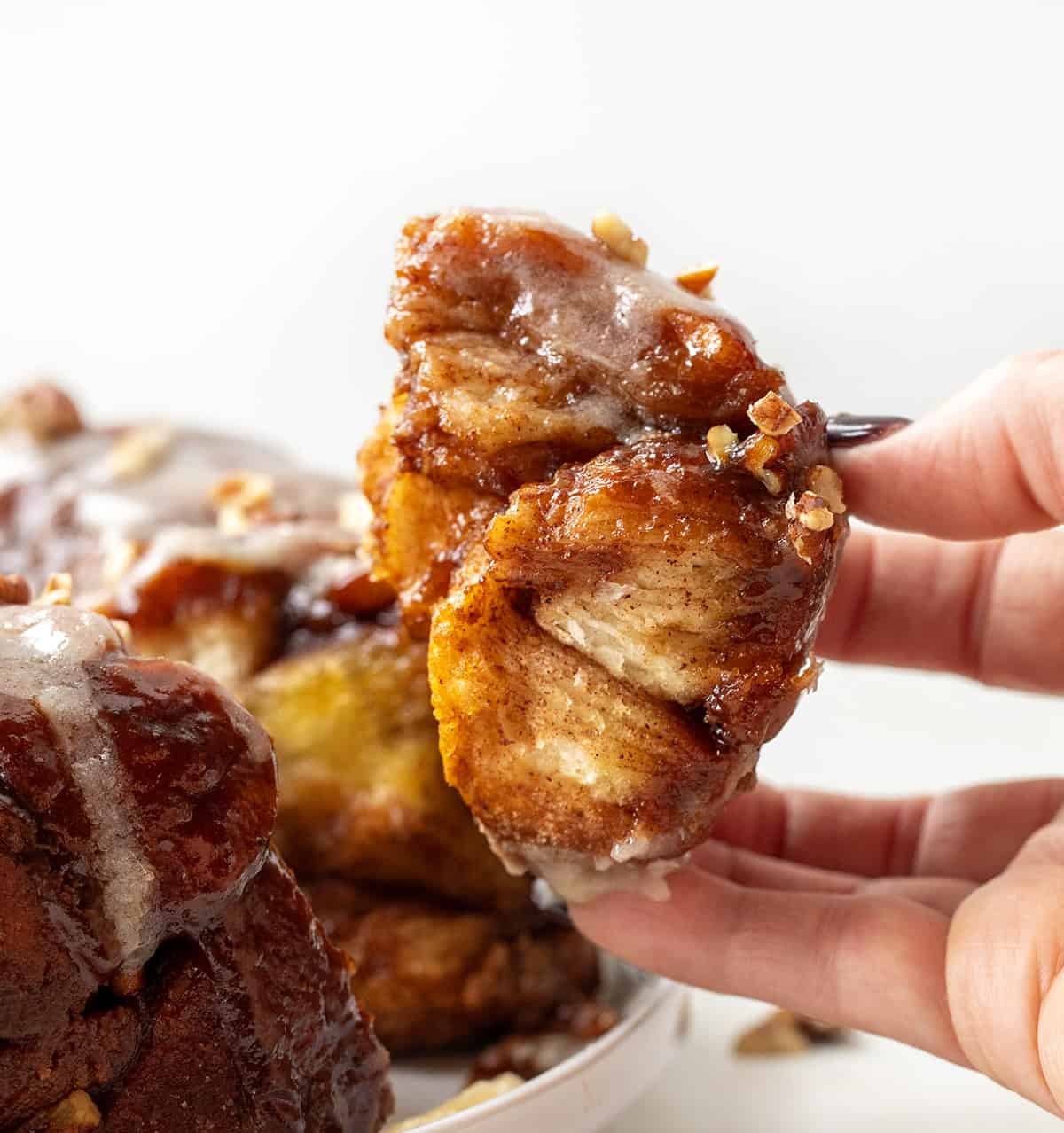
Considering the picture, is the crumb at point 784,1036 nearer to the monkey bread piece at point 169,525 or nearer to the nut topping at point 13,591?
the monkey bread piece at point 169,525

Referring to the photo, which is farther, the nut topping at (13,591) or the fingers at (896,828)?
the fingers at (896,828)

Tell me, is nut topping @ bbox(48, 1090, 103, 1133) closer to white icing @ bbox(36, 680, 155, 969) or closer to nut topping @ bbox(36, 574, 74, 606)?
white icing @ bbox(36, 680, 155, 969)

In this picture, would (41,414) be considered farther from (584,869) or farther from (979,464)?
(979,464)

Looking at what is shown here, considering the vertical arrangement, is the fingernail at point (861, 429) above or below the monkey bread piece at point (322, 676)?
above

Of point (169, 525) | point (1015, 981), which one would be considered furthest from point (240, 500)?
point (1015, 981)

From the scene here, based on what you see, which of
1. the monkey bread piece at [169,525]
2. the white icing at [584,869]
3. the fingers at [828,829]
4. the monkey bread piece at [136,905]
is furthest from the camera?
the fingers at [828,829]

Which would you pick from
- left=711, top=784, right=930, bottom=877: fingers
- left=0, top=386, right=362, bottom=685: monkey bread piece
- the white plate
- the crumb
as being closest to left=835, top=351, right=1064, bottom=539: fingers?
left=711, top=784, right=930, bottom=877: fingers

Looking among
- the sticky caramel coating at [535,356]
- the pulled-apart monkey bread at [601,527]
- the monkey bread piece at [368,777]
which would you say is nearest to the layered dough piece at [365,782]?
the monkey bread piece at [368,777]
